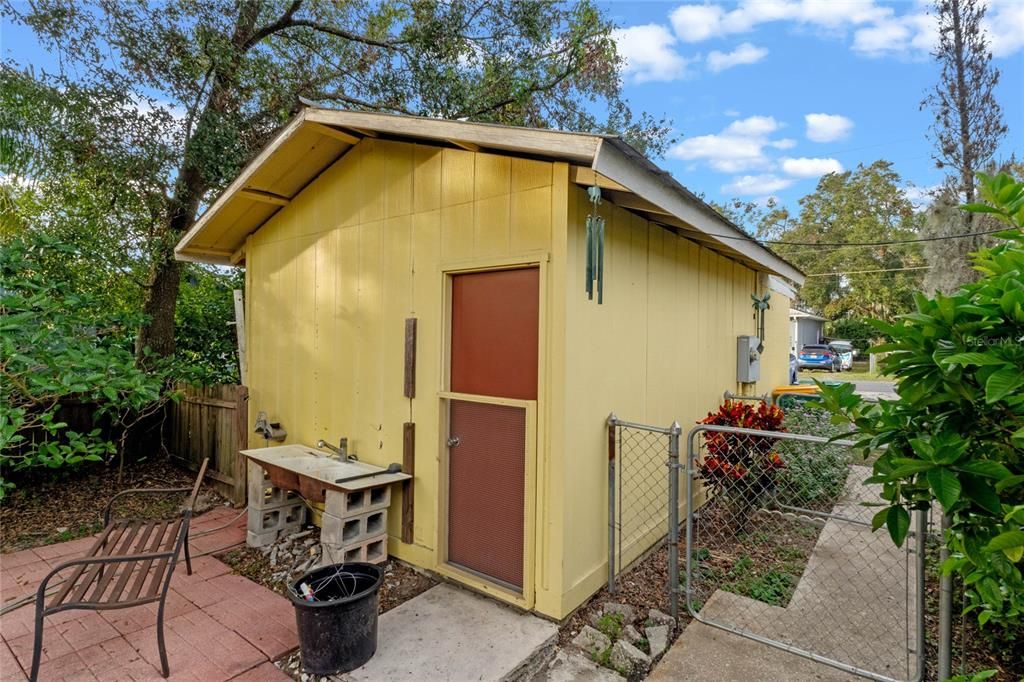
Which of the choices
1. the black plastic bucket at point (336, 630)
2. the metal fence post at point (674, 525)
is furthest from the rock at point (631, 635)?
the black plastic bucket at point (336, 630)

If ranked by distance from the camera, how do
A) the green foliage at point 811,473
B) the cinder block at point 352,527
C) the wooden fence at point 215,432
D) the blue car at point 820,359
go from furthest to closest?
the blue car at point 820,359 → the wooden fence at point 215,432 → the green foliage at point 811,473 → the cinder block at point 352,527

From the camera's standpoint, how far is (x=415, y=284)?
3.90 metres

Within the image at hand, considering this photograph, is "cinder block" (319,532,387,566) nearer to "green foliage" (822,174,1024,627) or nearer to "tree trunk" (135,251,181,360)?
"green foliage" (822,174,1024,627)

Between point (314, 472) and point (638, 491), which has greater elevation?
point (314, 472)

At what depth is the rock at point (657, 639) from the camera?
2854 mm

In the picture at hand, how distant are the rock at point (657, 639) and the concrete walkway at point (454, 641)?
558mm

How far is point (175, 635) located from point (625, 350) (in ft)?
11.5

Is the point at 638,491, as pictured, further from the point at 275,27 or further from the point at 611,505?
the point at 275,27

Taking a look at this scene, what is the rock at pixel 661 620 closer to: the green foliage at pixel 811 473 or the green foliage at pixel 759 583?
the green foliage at pixel 759 583

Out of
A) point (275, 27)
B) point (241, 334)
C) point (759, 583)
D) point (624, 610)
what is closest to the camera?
point (624, 610)

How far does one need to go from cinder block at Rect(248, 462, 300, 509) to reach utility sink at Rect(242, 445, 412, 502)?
151 mm

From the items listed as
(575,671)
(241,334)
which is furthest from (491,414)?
(241,334)

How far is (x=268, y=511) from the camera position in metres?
4.34

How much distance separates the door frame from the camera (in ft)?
10.4
